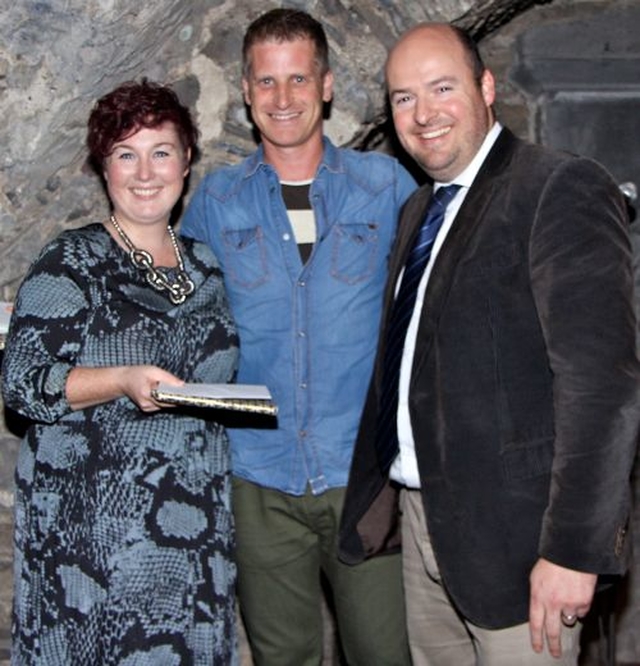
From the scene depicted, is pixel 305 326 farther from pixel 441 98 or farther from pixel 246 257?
pixel 441 98

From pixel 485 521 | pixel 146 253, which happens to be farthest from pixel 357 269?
pixel 485 521

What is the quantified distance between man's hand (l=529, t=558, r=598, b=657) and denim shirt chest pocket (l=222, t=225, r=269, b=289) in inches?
39.1

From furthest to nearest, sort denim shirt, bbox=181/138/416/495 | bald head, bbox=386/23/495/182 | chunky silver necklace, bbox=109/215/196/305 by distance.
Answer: denim shirt, bbox=181/138/416/495 → chunky silver necklace, bbox=109/215/196/305 → bald head, bbox=386/23/495/182

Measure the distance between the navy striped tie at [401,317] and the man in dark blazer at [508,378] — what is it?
16 mm

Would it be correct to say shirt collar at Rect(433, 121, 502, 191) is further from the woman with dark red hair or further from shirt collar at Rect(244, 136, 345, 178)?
the woman with dark red hair

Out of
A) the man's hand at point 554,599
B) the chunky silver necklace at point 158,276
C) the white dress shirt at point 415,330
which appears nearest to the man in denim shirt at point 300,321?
the chunky silver necklace at point 158,276

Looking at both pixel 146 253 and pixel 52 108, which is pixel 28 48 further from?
pixel 146 253

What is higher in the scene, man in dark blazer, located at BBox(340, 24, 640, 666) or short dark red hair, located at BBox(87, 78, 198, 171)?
short dark red hair, located at BBox(87, 78, 198, 171)

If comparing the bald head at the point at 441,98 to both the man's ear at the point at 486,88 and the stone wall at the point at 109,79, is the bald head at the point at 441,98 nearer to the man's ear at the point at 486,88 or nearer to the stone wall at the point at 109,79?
the man's ear at the point at 486,88

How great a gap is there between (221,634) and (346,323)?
787 mm

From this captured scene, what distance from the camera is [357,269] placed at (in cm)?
295

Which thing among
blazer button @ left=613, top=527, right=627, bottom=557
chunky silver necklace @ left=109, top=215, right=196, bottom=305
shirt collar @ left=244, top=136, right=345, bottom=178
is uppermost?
shirt collar @ left=244, top=136, right=345, bottom=178

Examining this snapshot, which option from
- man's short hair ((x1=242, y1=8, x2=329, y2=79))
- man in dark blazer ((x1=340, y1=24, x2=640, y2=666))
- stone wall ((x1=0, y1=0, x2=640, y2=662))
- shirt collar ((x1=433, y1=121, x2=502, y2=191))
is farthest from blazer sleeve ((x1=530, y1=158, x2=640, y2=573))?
stone wall ((x1=0, y1=0, x2=640, y2=662))

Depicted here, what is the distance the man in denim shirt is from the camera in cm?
293
